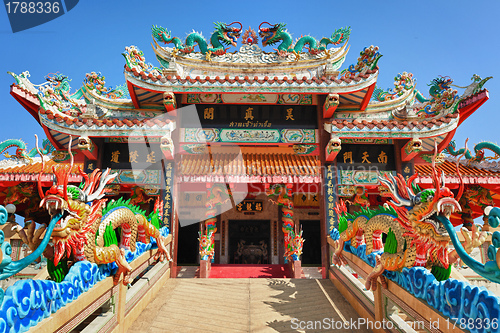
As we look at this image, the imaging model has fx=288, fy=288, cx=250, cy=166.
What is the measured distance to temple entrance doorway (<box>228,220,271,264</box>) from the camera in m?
10.1

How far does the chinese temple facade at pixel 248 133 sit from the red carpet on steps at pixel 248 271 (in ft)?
1.52

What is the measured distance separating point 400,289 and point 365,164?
18.4ft

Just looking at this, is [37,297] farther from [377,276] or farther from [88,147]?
[88,147]

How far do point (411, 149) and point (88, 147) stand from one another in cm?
890

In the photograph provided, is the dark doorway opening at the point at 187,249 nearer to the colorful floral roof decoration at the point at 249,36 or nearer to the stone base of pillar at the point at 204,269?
the stone base of pillar at the point at 204,269

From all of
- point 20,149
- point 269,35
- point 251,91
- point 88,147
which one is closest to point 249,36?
point 269,35

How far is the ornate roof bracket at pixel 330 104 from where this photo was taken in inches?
324

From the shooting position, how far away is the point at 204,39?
33.3 ft

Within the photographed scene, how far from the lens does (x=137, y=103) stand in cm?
920

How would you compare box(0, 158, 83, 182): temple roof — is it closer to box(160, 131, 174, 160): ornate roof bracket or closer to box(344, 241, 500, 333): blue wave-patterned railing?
box(160, 131, 174, 160): ornate roof bracket

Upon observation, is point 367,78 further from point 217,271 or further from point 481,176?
point 217,271

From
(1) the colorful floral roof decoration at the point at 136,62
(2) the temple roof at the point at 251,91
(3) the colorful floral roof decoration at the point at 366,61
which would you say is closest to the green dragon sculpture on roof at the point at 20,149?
(2) the temple roof at the point at 251,91

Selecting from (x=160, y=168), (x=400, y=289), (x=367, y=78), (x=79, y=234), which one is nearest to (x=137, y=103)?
(x=160, y=168)

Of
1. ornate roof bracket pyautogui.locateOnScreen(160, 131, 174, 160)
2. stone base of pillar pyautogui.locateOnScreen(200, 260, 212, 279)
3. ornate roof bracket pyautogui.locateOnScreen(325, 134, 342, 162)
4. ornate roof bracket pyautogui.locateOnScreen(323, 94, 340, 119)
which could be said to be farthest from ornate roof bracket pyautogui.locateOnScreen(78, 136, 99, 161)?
ornate roof bracket pyautogui.locateOnScreen(323, 94, 340, 119)
